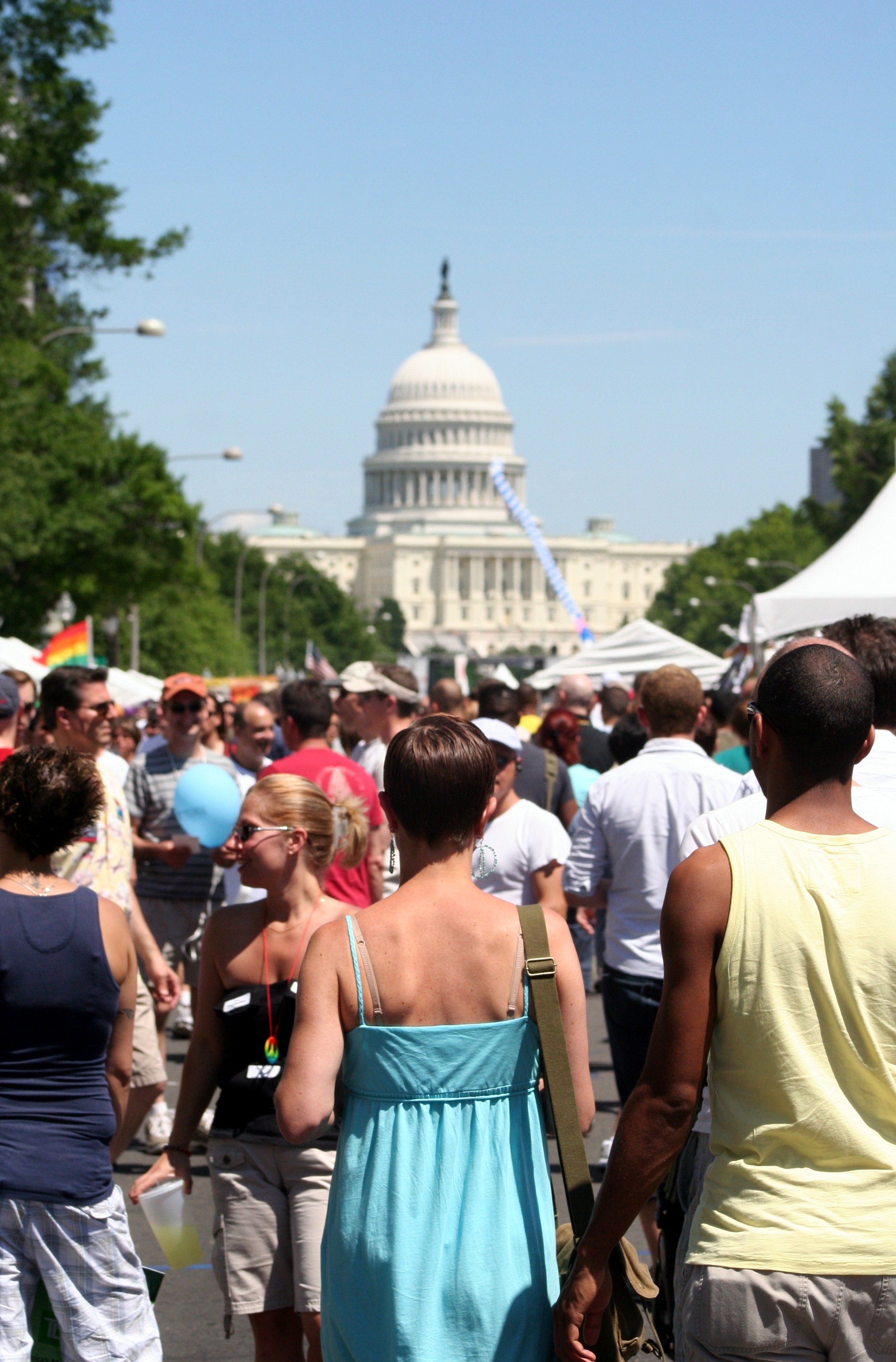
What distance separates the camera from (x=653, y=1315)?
4172 mm

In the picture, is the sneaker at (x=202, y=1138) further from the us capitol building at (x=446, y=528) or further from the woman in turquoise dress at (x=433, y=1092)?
the us capitol building at (x=446, y=528)

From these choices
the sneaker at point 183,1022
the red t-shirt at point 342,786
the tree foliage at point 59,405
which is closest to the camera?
the red t-shirt at point 342,786

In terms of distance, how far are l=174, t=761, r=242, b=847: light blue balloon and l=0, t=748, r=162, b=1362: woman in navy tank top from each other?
2737 millimetres

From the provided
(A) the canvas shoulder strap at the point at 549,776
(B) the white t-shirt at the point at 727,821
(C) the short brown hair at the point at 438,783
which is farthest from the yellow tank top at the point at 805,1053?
(A) the canvas shoulder strap at the point at 549,776

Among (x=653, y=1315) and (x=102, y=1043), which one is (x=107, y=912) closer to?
(x=102, y=1043)

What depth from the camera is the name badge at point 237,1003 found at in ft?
12.6

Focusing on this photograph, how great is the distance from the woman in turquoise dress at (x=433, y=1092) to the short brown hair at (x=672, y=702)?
274 centimetres

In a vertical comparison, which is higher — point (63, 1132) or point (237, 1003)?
point (237, 1003)

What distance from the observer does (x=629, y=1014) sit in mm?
5523

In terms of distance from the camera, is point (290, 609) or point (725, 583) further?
point (725, 583)

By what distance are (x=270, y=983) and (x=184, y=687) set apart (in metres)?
3.78

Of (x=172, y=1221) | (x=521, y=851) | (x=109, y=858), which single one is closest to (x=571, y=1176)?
(x=172, y=1221)

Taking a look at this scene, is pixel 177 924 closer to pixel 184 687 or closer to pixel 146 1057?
pixel 184 687

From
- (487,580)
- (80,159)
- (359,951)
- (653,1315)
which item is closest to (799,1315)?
(359,951)
